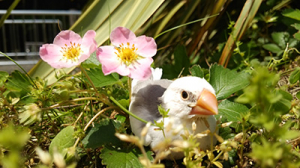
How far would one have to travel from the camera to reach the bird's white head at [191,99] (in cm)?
70

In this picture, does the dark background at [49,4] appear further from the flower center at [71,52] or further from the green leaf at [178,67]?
the flower center at [71,52]

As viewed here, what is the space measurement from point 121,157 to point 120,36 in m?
0.30

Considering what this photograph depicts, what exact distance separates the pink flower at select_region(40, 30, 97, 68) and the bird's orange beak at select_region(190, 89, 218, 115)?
268 millimetres

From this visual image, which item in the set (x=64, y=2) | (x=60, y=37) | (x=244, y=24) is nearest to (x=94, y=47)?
(x=60, y=37)

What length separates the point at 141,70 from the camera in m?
0.73

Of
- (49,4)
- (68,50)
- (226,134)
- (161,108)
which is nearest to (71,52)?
(68,50)

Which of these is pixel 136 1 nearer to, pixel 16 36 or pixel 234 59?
pixel 234 59

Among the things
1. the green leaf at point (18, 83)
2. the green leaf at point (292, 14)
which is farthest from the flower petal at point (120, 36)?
the green leaf at point (292, 14)

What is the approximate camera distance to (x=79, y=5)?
5293 millimetres

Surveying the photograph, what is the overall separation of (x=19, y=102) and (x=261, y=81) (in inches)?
29.4

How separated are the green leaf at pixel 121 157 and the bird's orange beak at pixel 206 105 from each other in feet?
0.50

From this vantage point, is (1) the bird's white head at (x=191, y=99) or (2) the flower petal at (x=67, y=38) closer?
(1) the bird's white head at (x=191, y=99)

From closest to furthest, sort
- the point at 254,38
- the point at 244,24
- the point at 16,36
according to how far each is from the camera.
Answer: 1. the point at 244,24
2. the point at 254,38
3. the point at 16,36

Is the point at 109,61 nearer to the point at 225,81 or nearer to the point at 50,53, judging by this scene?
the point at 50,53
